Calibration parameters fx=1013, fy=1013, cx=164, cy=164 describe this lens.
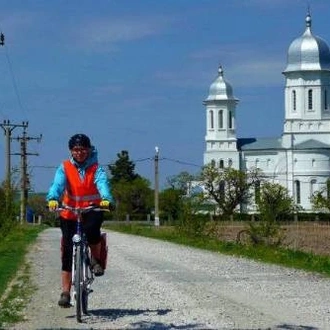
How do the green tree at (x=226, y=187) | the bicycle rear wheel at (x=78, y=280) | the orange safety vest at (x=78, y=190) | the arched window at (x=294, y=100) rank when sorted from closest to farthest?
the bicycle rear wheel at (x=78, y=280) < the orange safety vest at (x=78, y=190) < the green tree at (x=226, y=187) < the arched window at (x=294, y=100)

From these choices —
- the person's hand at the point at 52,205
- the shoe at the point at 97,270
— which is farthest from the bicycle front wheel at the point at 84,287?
the person's hand at the point at 52,205

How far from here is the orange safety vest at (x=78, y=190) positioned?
10.8 meters

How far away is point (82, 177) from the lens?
1090cm

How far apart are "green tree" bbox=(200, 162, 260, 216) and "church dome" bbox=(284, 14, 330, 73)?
18.1 metres

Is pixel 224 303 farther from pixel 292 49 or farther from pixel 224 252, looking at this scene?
→ pixel 292 49

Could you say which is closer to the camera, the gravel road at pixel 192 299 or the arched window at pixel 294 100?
the gravel road at pixel 192 299

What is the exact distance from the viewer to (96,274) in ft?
36.2

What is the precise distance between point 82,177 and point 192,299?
258 centimetres

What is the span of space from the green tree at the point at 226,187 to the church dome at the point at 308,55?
1813 cm

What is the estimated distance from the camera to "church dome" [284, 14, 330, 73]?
414 ft

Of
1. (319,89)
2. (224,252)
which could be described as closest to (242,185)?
(319,89)

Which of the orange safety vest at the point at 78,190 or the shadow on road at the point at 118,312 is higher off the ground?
the orange safety vest at the point at 78,190

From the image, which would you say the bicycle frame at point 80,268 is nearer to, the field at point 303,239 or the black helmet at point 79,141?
the black helmet at point 79,141

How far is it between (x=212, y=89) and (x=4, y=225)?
4117 inches
